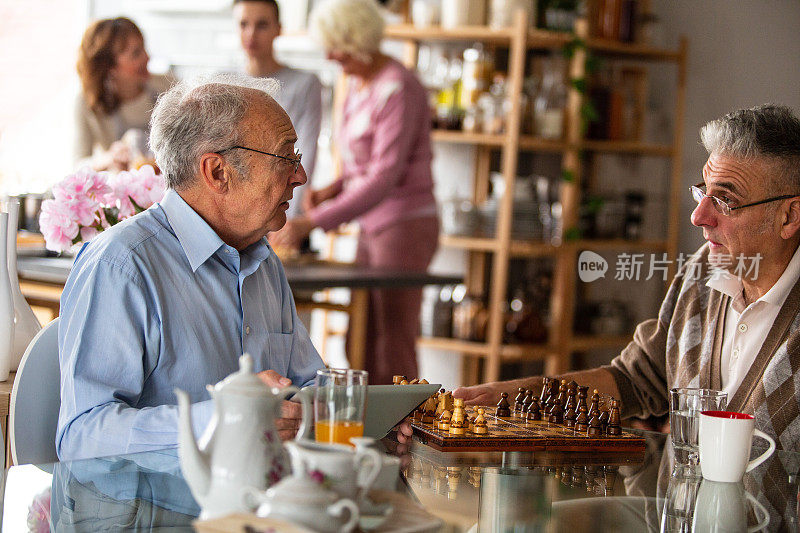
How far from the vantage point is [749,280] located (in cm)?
179

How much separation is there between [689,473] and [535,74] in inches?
124

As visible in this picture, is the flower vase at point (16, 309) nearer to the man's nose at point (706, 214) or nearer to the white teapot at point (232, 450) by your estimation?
the white teapot at point (232, 450)

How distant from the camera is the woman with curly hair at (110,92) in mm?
3555

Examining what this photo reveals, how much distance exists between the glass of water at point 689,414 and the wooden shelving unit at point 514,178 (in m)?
2.60

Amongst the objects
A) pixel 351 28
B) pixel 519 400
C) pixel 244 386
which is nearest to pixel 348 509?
pixel 244 386

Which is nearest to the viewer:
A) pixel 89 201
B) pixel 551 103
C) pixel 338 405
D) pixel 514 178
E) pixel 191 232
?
pixel 338 405

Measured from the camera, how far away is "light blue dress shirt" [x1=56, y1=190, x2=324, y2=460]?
1.42m

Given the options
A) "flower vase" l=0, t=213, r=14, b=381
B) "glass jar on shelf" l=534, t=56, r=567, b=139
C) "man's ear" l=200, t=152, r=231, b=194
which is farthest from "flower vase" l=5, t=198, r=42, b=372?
"glass jar on shelf" l=534, t=56, r=567, b=139

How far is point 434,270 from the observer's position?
14.7 feet

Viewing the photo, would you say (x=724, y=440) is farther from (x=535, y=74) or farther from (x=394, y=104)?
(x=535, y=74)

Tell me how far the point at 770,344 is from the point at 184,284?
1.00 metres

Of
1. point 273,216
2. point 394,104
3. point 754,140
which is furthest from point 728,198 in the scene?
point 394,104

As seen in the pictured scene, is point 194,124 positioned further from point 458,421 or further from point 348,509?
point 348,509

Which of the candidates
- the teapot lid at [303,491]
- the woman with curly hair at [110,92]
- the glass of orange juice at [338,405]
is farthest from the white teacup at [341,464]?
the woman with curly hair at [110,92]
